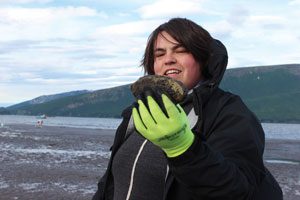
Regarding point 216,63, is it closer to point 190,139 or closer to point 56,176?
point 190,139

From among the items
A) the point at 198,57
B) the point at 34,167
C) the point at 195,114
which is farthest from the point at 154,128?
the point at 34,167

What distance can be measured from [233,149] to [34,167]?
985 inches

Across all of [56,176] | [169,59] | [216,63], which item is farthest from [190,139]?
[56,176]

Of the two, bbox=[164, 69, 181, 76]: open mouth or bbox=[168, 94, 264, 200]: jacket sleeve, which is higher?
bbox=[164, 69, 181, 76]: open mouth

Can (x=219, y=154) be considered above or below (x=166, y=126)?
below

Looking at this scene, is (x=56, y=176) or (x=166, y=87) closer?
(x=166, y=87)

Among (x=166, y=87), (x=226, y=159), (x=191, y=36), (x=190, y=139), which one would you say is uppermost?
(x=191, y=36)

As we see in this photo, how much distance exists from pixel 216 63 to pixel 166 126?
1132mm

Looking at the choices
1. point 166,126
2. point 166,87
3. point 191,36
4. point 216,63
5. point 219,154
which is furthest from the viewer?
point 191,36

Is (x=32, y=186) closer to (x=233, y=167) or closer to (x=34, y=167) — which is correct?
(x=34, y=167)

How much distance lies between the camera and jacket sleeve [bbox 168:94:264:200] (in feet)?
7.35

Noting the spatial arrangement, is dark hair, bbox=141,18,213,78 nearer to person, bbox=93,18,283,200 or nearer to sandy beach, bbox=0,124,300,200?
person, bbox=93,18,283,200

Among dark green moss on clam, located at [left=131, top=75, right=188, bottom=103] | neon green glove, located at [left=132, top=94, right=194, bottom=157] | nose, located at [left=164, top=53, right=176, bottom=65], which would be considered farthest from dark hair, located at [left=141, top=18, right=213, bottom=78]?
neon green glove, located at [left=132, top=94, right=194, bottom=157]

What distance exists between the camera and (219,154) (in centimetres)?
233
